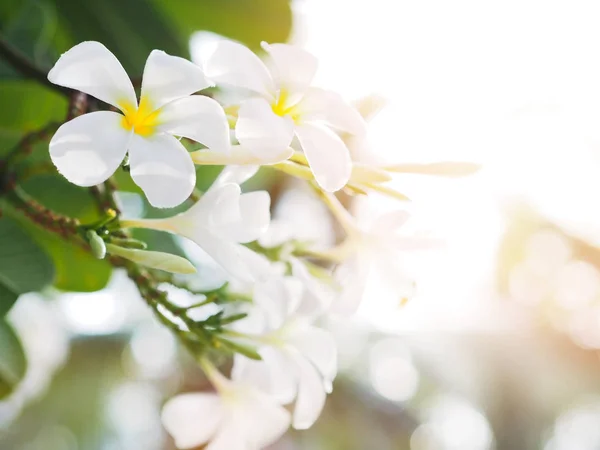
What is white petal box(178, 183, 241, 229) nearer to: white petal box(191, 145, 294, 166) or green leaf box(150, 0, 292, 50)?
white petal box(191, 145, 294, 166)

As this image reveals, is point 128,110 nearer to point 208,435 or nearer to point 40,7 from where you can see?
point 208,435

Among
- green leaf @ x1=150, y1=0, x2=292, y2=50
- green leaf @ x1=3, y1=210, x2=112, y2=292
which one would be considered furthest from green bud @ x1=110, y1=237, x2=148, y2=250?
green leaf @ x1=150, y1=0, x2=292, y2=50

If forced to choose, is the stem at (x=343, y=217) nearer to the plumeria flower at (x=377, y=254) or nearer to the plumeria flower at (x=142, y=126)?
the plumeria flower at (x=377, y=254)

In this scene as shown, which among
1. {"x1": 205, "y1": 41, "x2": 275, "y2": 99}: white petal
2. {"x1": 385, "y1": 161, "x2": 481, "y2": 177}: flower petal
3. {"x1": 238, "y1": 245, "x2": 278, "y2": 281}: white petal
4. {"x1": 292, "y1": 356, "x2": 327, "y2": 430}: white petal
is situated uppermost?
{"x1": 205, "y1": 41, "x2": 275, "y2": 99}: white petal

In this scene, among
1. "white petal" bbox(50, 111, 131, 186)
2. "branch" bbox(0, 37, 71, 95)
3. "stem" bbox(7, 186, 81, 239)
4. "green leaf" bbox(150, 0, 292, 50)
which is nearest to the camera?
"white petal" bbox(50, 111, 131, 186)

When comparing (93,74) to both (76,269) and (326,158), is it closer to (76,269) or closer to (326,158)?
(326,158)

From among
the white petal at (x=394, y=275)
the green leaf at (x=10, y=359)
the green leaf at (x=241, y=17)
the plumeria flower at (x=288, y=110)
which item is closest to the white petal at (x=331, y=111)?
the plumeria flower at (x=288, y=110)

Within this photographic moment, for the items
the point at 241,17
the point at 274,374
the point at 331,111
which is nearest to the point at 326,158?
the point at 331,111

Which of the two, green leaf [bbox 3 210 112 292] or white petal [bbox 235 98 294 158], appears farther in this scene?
green leaf [bbox 3 210 112 292]

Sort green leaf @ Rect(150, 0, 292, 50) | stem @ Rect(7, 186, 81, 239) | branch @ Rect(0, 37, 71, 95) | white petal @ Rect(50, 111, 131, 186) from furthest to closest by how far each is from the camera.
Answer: green leaf @ Rect(150, 0, 292, 50) < branch @ Rect(0, 37, 71, 95) < stem @ Rect(7, 186, 81, 239) < white petal @ Rect(50, 111, 131, 186)
